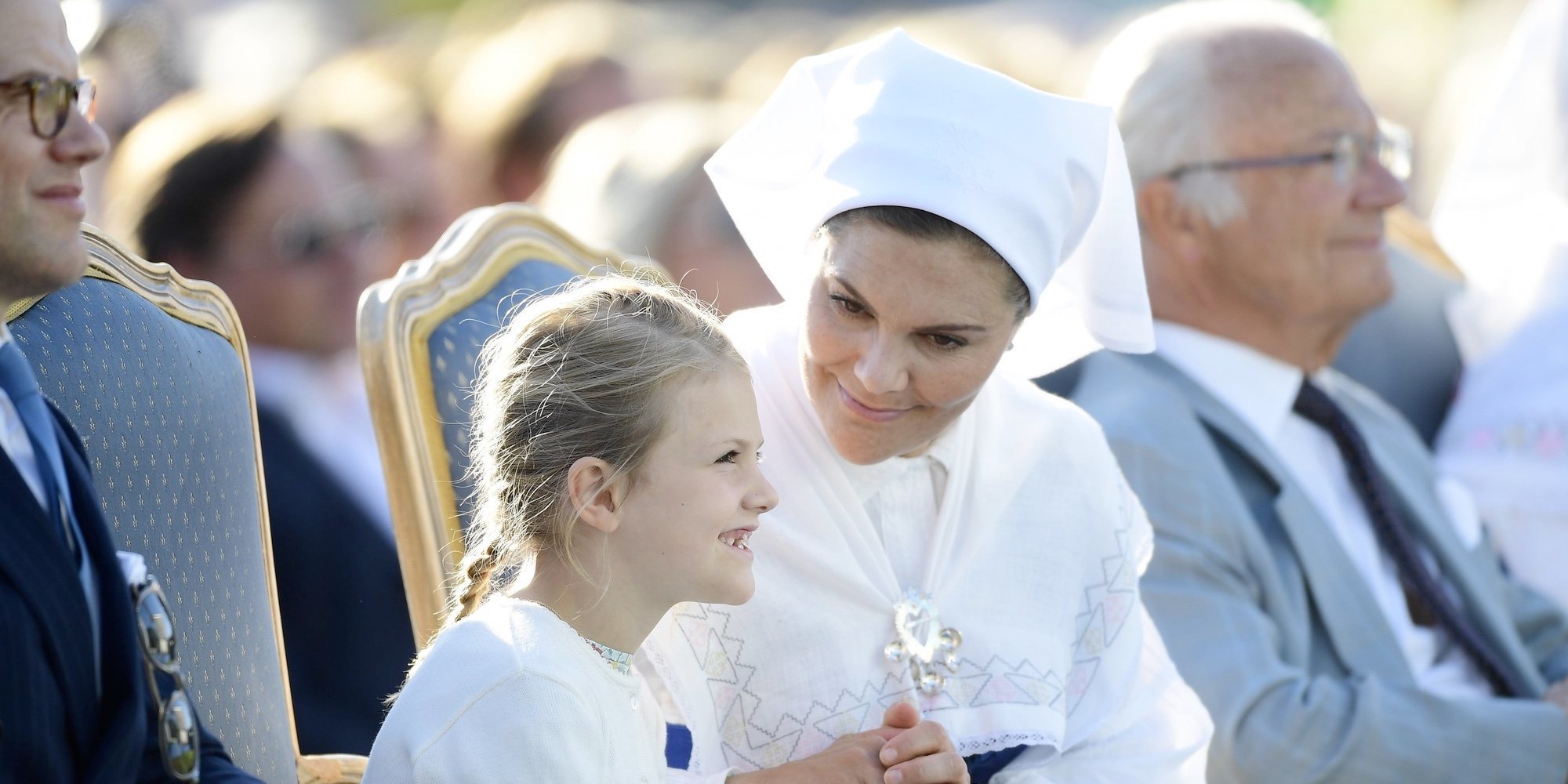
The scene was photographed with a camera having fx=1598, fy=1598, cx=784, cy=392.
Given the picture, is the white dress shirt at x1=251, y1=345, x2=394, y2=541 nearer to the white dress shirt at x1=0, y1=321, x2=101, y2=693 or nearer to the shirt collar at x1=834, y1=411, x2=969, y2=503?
the shirt collar at x1=834, y1=411, x2=969, y2=503

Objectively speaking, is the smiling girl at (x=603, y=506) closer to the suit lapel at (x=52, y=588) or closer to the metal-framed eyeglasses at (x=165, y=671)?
the metal-framed eyeglasses at (x=165, y=671)

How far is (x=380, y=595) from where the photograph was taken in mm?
3309

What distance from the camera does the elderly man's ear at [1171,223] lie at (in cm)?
324

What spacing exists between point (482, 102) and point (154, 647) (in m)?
3.96

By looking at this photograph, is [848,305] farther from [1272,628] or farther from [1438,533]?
[1438,533]

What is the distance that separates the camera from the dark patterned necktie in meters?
3.04

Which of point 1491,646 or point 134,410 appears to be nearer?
point 134,410

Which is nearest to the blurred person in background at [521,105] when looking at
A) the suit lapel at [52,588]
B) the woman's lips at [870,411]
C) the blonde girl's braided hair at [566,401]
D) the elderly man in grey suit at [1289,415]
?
the elderly man in grey suit at [1289,415]

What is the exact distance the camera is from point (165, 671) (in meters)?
1.56

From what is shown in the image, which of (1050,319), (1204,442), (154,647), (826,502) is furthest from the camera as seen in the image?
(1204,442)

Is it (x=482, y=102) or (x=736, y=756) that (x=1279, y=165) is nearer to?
(x=736, y=756)

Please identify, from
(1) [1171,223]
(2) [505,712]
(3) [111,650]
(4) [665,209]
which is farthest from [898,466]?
(4) [665,209]

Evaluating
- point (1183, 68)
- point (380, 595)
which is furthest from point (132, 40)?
point (1183, 68)

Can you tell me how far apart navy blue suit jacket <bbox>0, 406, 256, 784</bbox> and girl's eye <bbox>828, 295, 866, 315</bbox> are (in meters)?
0.90
